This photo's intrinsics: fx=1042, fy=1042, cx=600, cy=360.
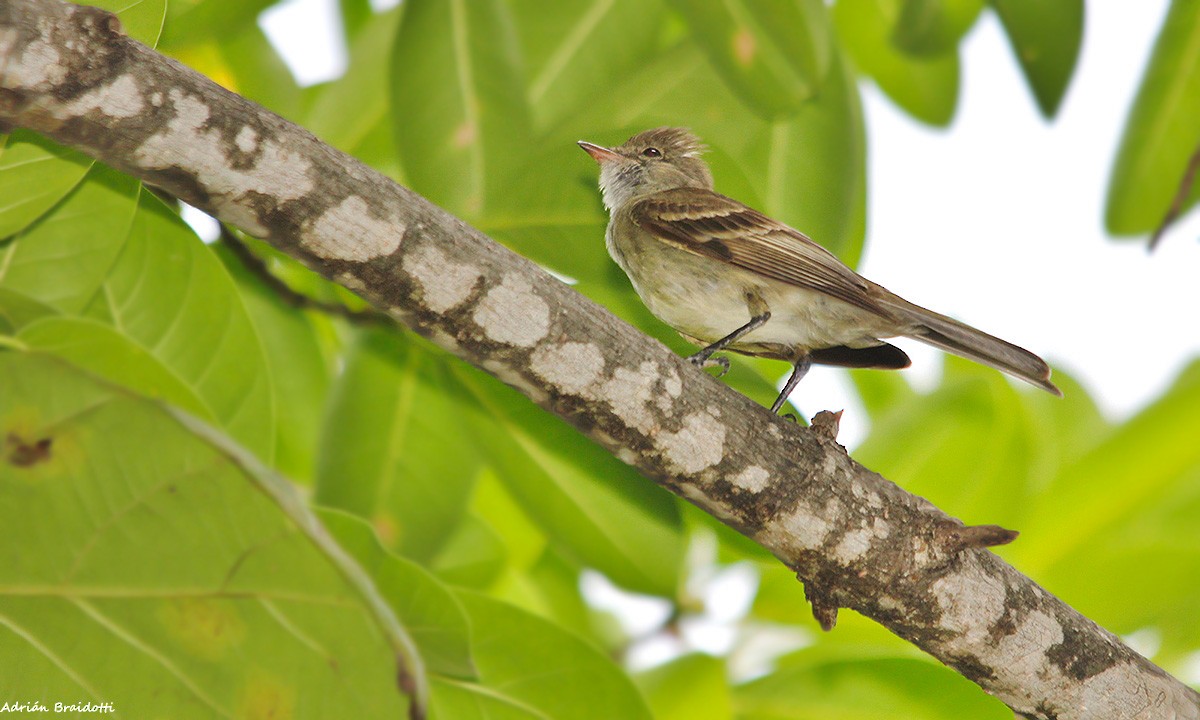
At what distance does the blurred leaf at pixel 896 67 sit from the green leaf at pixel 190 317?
117 inches

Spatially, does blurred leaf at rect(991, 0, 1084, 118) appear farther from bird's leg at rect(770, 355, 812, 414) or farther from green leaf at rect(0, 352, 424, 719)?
green leaf at rect(0, 352, 424, 719)

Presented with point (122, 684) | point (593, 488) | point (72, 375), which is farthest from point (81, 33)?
point (593, 488)

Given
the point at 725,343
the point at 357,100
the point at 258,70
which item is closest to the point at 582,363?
the point at 725,343

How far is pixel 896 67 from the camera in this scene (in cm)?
453

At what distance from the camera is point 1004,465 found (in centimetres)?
342

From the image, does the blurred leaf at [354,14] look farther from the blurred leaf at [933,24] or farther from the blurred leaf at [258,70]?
the blurred leaf at [933,24]

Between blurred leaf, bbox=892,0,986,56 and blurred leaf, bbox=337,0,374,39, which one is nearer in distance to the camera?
blurred leaf, bbox=892,0,986,56

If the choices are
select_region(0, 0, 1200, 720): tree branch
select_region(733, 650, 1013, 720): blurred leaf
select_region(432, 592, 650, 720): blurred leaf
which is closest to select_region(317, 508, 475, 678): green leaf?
select_region(432, 592, 650, 720): blurred leaf

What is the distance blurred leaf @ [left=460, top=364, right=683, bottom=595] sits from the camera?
3027mm

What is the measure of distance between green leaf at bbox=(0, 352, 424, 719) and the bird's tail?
2.01m

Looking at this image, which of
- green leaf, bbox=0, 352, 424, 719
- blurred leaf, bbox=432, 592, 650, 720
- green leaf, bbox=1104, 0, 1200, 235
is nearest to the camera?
green leaf, bbox=0, 352, 424, 719

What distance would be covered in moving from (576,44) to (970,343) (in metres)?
1.68

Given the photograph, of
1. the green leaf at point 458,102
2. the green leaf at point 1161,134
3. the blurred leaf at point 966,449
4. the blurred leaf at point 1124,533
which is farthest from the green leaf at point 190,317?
the green leaf at point 1161,134

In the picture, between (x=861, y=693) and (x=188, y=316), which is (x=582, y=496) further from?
(x=188, y=316)
